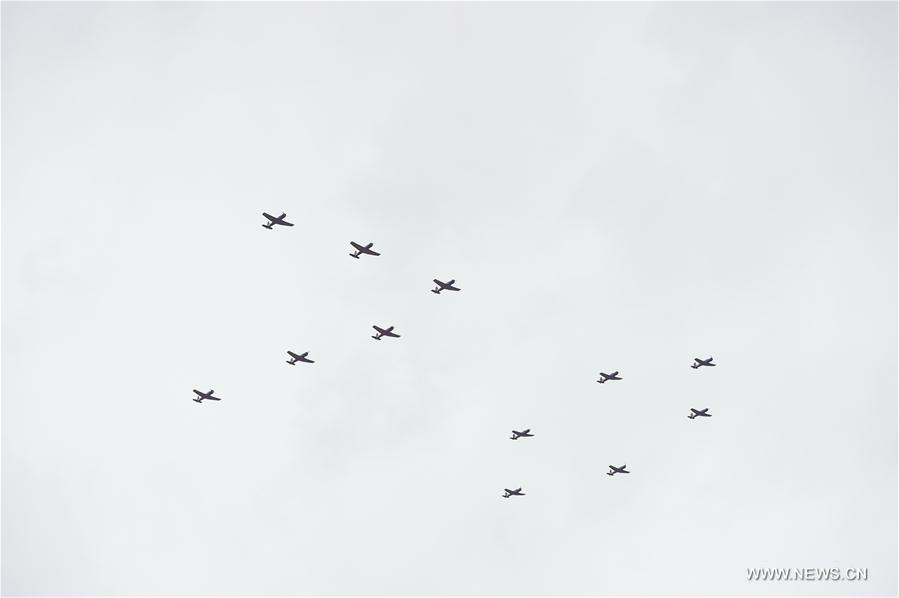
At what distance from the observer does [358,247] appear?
199125mm

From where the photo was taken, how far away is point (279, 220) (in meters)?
198

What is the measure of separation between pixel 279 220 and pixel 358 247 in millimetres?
15126
